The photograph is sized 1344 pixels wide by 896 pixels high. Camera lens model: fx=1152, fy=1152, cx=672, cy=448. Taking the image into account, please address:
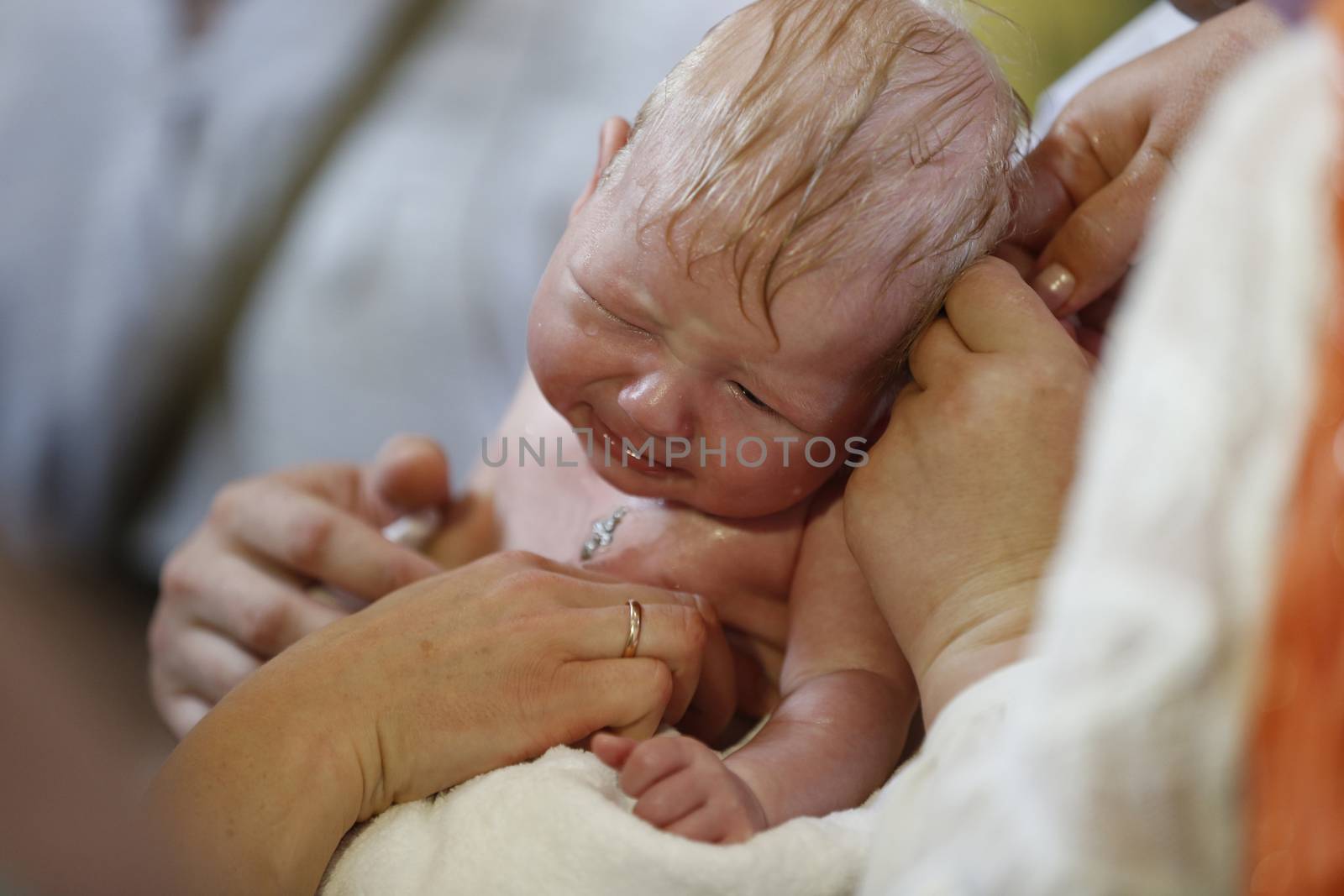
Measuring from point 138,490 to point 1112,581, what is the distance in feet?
4.73

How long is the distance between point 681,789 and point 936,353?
1.04 feet

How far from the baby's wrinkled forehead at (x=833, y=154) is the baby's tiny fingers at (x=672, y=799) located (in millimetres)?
320

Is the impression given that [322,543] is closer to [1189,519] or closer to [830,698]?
[830,698]

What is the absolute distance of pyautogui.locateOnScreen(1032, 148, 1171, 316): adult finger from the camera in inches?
33.6

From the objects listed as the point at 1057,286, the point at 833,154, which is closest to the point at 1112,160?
the point at 1057,286

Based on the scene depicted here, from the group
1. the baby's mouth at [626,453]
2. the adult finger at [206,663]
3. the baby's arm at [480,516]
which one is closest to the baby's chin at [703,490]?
the baby's mouth at [626,453]

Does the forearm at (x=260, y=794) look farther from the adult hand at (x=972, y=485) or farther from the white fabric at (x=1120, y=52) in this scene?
the white fabric at (x=1120, y=52)

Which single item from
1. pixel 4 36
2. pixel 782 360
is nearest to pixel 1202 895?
pixel 782 360

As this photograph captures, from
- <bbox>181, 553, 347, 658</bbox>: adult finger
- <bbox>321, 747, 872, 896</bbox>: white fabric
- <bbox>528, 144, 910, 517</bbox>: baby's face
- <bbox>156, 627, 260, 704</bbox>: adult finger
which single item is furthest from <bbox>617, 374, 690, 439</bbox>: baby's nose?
<bbox>156, 627, 260, 704</bbox>: adult finger

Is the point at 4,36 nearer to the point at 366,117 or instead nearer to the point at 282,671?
the point at 366,117

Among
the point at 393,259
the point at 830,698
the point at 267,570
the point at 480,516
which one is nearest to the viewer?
the point at 830,698

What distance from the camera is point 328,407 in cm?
151

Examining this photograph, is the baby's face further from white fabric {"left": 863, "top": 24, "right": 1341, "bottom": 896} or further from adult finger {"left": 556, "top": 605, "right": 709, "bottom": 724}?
white fabric {"left": 863, "top": 24, "right": 1341, "bottom": 896}

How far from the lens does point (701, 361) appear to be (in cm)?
80
